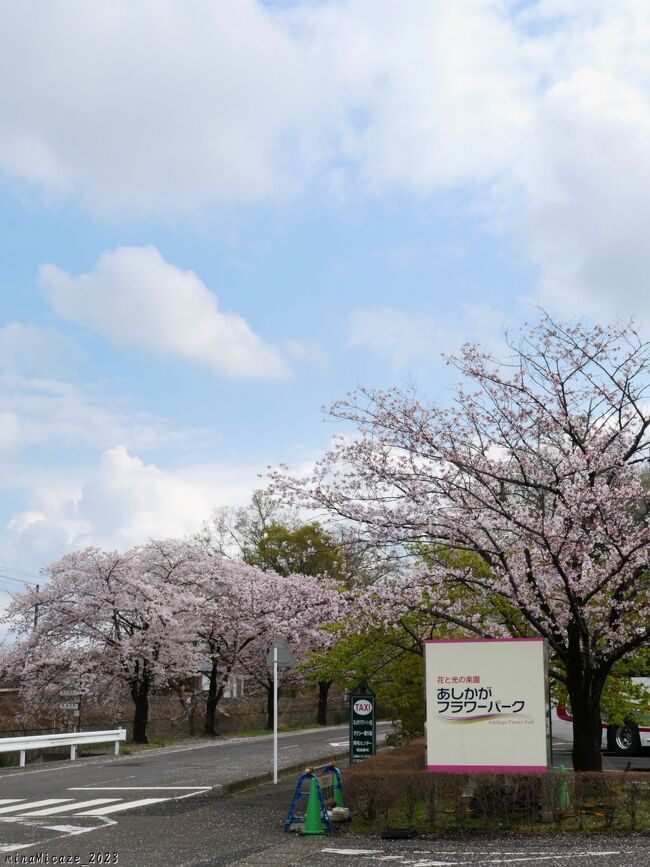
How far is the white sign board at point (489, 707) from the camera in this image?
1132 centimetres

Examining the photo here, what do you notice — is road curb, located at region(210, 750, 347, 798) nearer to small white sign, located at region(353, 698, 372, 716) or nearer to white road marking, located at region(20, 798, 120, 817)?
small white sign, located at region(353, 698, 372, 716)

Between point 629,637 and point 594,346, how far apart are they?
4567 millimetres

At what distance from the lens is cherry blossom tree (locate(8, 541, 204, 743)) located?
3303 cm

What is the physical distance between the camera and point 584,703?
43.9 ft

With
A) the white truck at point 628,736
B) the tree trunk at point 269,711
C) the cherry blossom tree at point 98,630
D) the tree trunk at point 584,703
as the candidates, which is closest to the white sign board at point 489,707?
the tree trunk at point 584,703

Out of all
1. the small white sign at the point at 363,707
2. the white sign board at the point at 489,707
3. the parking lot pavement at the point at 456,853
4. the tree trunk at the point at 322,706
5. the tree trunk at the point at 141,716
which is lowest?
the tree trunk at the point at 322,706

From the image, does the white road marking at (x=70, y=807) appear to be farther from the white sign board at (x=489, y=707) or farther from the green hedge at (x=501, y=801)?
the white sign board at (x=489, y=707)

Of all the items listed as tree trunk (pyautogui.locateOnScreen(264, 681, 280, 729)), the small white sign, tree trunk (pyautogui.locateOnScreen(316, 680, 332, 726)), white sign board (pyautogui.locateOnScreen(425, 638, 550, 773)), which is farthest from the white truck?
tree trunk (pyautogui.locateOnScreen(316, 680, 332, 726))

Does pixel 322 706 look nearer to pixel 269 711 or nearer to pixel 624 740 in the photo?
pixel 269 711

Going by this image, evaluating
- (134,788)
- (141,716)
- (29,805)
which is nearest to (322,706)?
(141,716)

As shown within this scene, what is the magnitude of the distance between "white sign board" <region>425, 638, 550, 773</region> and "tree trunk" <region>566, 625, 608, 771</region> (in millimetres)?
2060

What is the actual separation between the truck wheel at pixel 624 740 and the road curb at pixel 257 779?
8.06 m

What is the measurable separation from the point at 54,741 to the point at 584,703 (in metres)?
15.3

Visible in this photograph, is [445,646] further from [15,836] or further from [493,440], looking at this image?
[15,836]
